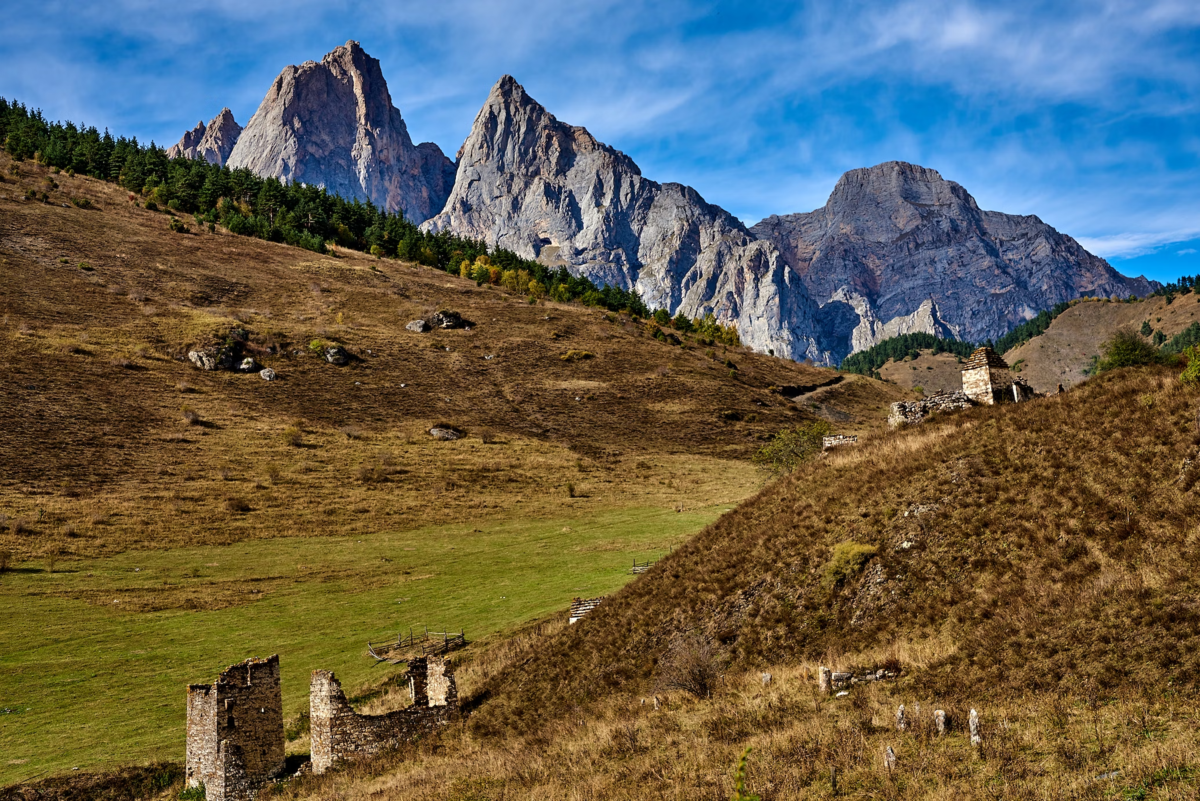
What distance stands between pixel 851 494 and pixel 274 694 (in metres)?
20.6

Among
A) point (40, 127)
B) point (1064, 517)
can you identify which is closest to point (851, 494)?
point (1064, 517)

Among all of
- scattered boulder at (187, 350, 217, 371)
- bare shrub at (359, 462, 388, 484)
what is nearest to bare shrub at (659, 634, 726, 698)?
bare shrub at (359, 462, 388, 484)

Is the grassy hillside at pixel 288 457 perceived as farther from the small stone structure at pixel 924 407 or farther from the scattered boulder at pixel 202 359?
the small stone structure at pixel 924 407

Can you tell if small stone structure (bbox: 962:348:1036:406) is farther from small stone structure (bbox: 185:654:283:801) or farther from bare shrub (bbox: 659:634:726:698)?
small stone structure (bbox: 185:654:283:801)

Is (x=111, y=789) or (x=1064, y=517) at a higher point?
(x=1064, y=517)

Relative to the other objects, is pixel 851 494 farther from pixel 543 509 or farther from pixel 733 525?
pixel 543 509

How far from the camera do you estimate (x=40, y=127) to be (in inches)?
7264

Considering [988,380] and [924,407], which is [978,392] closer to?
[988,380]

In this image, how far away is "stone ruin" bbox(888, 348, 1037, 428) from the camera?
29.9m

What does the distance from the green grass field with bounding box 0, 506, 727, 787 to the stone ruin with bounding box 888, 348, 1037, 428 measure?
2156 cm

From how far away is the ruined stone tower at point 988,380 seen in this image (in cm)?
2978

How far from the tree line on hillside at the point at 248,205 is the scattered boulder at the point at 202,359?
66887 millimetres

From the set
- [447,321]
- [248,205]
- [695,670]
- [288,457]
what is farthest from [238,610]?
[248,205]

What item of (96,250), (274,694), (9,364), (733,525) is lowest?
(274,694)
